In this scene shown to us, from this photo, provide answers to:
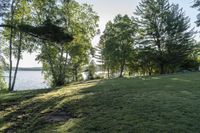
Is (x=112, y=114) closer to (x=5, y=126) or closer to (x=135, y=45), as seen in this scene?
(x=5, y=126)

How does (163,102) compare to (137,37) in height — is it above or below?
below

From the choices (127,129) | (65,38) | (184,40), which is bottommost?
(127,129)

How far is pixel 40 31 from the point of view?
50.2 feet

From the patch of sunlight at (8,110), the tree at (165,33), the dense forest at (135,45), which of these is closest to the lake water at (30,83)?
the dense forest at (135,45)

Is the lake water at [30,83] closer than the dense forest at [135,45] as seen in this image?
No

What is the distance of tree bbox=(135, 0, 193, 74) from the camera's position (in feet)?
153

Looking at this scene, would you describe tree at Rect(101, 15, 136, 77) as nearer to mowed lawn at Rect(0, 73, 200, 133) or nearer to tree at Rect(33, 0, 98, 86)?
tree at Rect(33, 0, 98, 86)

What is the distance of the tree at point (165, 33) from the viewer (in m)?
46.6

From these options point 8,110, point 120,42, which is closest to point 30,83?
point 120,42

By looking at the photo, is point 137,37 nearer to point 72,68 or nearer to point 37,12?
point 72,68

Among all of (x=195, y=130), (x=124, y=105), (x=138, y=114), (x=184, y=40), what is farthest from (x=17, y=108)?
(x=184, y=40)

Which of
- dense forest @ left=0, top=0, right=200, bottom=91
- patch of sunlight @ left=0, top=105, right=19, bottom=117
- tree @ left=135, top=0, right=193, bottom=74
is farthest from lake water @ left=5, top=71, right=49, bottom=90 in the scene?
patch of sunlight @ left=0, top=105, right=19, bottom=117

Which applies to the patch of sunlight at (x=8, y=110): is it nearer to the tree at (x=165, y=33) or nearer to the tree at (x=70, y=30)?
the tree at (x=70, y=30)

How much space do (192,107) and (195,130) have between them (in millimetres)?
2377
